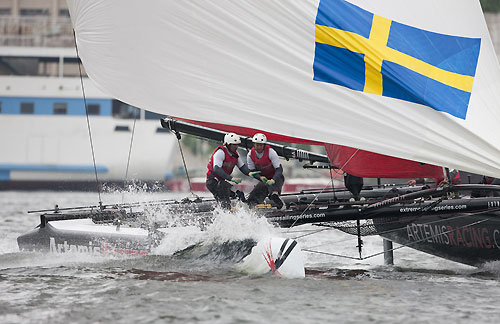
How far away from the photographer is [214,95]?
21.9 feet

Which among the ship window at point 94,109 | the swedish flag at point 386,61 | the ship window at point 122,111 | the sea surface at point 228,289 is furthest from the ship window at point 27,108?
the swedish flag at point 386,61

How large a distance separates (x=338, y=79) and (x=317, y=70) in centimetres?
20

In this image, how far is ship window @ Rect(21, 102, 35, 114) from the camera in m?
34.3

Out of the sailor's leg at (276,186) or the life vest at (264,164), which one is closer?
the sailor's leg at (276,186)

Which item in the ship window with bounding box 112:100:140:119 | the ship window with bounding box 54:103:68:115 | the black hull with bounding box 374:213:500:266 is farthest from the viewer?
the ship window with bounding box 112:100:140:119

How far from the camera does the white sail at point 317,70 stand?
621 centimetres

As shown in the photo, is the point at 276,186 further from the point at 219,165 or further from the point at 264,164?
the point at 219,165

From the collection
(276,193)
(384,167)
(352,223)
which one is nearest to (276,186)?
(276,193)

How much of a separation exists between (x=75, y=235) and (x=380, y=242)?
4.82 meters

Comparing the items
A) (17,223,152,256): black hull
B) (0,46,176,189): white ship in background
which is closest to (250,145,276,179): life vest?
(17,223,152,256): black hull

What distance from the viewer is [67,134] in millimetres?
34031

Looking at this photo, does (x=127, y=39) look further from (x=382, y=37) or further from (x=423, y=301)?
(x=423, y=301)

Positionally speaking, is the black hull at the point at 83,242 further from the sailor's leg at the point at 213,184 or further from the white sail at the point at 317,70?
the white sail at the point at 317,70

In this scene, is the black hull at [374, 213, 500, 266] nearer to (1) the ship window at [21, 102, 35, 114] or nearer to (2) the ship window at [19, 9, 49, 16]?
(1) the ship window at [21, 102, 35, 114]
